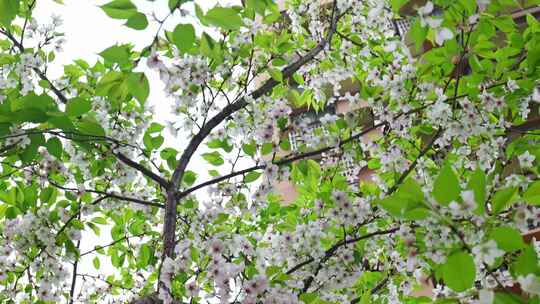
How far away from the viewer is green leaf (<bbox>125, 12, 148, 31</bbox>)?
1.38 meters

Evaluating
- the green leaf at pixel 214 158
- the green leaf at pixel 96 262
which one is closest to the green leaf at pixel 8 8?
the green leaf at pixel 214 158

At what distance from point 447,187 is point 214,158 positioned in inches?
73.1

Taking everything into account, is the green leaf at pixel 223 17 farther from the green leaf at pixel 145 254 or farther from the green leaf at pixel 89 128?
the green leaf at pixel 145 254

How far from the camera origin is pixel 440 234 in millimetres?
1536

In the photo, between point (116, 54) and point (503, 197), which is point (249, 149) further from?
point (503, 197)

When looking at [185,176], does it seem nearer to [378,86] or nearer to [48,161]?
[48,161]

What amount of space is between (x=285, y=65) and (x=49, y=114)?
166cm

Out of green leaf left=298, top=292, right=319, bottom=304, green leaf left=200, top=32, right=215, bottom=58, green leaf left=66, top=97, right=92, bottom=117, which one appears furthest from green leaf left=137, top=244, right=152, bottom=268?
green leaf left=200, top=32, right=215, bottom=58

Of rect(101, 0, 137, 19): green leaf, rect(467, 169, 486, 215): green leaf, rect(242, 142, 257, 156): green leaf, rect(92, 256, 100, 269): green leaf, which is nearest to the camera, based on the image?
rect(467, 169, 486, 215): green leaf

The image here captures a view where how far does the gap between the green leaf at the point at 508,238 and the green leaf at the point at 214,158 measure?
6.13 ft

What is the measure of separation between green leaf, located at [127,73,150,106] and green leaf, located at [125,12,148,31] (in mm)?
216

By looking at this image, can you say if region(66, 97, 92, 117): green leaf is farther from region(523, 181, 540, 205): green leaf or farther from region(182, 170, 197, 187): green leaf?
region(523, 181, 540, 205): green leaf

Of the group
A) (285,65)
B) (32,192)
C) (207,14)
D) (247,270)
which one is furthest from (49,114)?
(285,65)

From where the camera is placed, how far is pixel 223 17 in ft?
4.47
